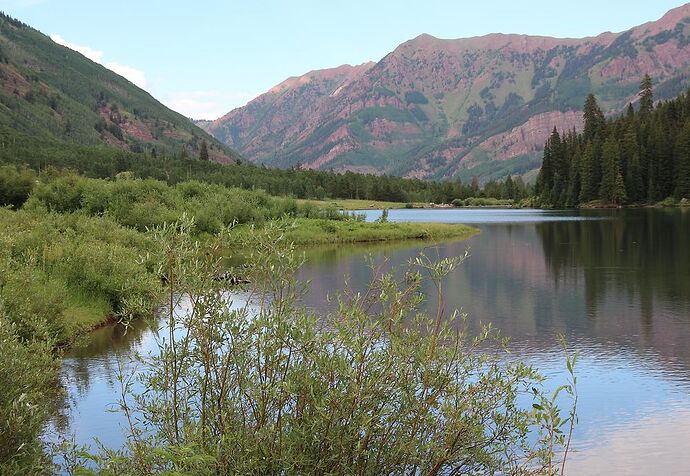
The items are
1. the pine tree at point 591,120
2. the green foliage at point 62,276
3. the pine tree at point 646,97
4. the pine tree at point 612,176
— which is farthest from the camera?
the pine tree at point 646,97

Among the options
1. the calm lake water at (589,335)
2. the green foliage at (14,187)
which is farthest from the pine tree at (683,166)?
the green foliage at (14,187)

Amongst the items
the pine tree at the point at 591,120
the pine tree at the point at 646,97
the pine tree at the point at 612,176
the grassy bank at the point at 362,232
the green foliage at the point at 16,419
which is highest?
the pine tree at the point at 646,97

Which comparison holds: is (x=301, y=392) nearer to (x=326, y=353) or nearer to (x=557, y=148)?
(x=326, y=353)

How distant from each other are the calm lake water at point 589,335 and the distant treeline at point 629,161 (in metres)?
96.1

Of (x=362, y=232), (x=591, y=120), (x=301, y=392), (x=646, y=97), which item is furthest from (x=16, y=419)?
(x=646, y=97)

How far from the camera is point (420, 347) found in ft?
36.7

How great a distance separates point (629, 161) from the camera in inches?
6304

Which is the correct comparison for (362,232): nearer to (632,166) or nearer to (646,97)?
(632,166)

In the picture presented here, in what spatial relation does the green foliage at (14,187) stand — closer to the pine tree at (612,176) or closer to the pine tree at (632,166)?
the pine tree at (612,176)

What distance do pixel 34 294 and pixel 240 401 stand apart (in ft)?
62.9

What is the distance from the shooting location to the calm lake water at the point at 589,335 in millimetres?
18461

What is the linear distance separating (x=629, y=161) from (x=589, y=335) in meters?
145

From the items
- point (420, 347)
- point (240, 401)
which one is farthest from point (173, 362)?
point (420, 347)

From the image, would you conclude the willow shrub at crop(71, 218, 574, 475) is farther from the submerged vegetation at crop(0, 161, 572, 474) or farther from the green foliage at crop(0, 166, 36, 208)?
the green foliage at crop(0, 166, 36, 208)
